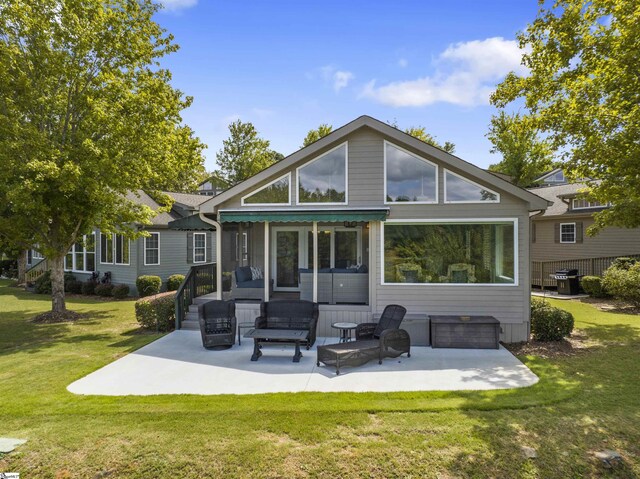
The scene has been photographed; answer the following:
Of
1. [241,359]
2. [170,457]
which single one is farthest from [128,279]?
[170,457]

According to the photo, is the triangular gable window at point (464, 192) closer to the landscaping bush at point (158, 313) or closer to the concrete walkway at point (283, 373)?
the concrete walkway at point (283, 373)

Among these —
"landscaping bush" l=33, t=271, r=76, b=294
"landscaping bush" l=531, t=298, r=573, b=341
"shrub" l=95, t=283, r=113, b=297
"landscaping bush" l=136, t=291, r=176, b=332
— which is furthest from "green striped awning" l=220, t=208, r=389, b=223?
"landscaping bush" l=33, t=271, r=76, b=294

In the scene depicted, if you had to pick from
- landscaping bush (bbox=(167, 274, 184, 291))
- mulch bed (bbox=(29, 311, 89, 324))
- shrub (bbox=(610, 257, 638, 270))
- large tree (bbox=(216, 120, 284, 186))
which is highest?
large tree (bbox=(216, 120, 284, 186))

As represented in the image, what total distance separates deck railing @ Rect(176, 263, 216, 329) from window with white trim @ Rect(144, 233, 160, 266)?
6.93 metres

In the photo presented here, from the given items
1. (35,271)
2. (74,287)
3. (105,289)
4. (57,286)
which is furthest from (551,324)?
(35,271)

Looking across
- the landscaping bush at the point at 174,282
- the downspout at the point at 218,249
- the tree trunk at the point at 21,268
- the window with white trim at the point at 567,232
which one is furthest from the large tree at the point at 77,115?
the window with white trim at the point at 567,232

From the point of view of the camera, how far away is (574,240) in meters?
21.3

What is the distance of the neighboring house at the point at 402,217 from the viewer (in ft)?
32.5

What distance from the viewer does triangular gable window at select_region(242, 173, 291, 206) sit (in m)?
10.8

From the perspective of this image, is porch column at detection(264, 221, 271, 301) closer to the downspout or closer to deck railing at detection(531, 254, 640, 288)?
the downspout

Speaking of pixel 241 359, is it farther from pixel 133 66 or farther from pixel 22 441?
pixel 133 66

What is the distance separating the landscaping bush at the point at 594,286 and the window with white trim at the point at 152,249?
2051 centimetres

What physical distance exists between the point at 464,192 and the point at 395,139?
2279 millimetres

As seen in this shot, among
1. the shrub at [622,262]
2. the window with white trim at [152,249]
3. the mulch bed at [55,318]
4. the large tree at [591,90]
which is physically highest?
the large tree at [591,90]
